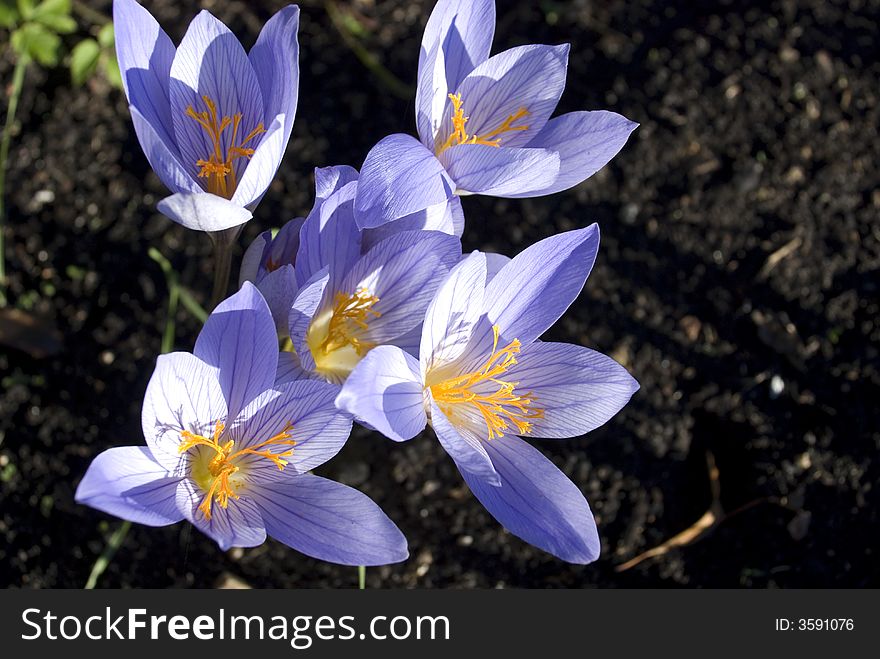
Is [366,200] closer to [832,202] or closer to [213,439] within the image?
[213,439]

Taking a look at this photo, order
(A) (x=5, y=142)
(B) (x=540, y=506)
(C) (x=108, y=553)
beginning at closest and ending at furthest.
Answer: (B) (x=540, y=506)
(C) (x=108, y=553)
(A) (x=5, y=142)

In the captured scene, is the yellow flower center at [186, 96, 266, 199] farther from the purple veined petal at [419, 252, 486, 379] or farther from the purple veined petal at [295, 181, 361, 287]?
the purple veined petal at [419, 252, 486, 379]

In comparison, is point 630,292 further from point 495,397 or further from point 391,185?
point 391,185

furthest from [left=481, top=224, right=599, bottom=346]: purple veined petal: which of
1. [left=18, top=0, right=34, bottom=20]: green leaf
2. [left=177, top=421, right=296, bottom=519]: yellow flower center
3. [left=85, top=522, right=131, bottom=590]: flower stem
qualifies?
[left=18, top=0, right=34, bottom=20]: green leaf

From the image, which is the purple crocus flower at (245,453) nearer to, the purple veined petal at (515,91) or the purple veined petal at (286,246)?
the purple veined petal at (286,246)

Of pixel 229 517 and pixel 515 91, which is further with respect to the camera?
pixel 515 91

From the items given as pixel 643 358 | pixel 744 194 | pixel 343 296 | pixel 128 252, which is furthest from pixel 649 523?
pixel 128 252

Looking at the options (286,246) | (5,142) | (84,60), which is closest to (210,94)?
(286,246)
